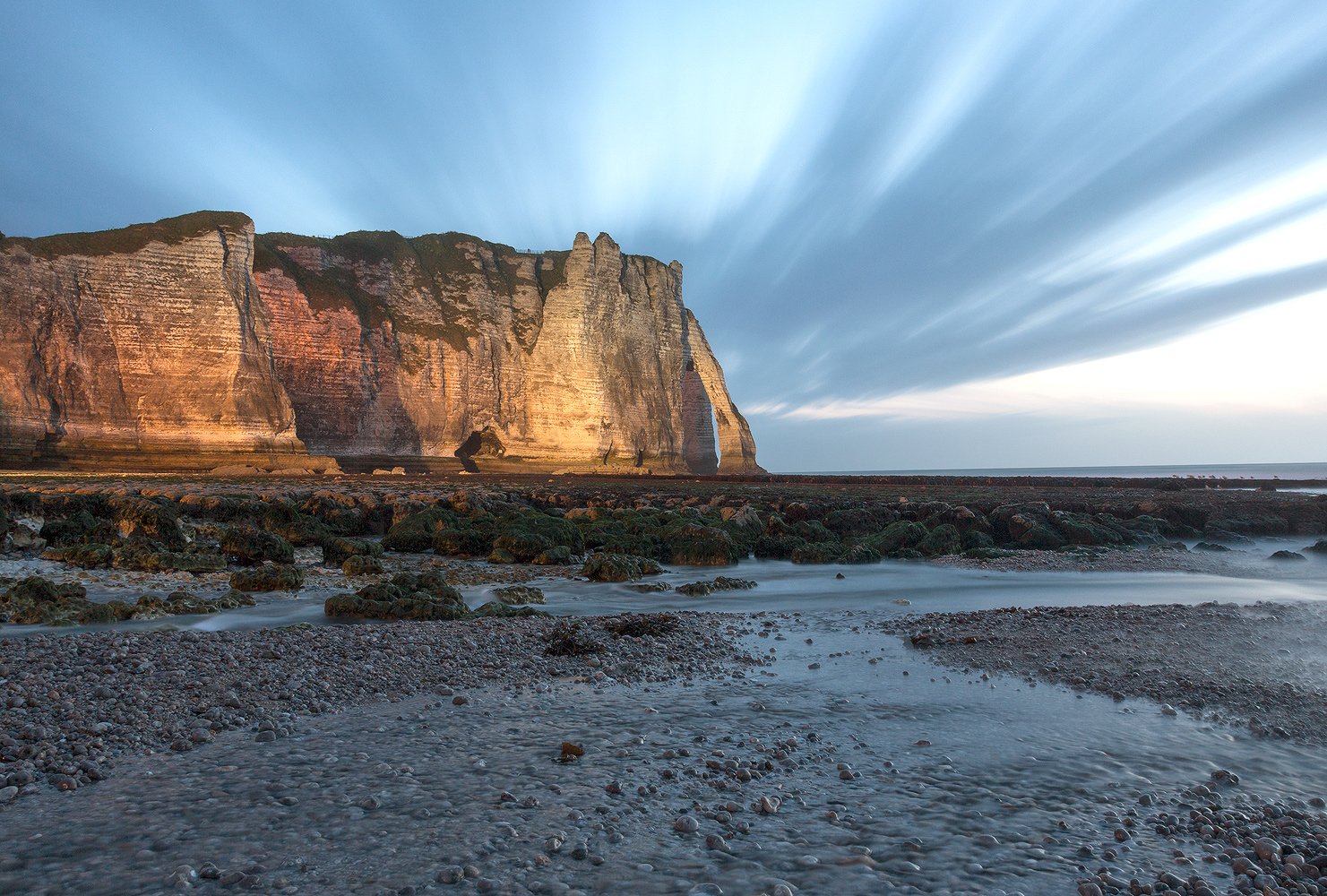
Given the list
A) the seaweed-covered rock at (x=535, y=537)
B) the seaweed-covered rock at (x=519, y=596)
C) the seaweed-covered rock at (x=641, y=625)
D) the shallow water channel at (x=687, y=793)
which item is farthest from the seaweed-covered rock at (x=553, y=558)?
the shallow water channel at (x=687, y=793)

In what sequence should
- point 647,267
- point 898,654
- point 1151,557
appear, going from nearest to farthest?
point 898,654 < point 1151,557 < point 647,267

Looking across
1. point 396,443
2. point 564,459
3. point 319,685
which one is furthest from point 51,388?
point 319,685

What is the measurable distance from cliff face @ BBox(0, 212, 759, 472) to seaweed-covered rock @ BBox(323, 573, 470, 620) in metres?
45.1

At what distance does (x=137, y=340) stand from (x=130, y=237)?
6895 mm

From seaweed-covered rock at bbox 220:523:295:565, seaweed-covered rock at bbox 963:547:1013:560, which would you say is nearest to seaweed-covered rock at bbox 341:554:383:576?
seaweed-covered rock at bbox 220:523:295:565

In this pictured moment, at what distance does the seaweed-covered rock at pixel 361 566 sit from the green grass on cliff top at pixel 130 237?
153ft

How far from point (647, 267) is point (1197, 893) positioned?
212 feet

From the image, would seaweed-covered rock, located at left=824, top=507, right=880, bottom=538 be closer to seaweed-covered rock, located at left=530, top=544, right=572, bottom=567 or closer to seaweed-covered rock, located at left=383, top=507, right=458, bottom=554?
seaweed-covered rock, located at left=530, top=544, right=572, bottom=567

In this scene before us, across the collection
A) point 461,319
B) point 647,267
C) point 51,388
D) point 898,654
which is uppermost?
point 647,267

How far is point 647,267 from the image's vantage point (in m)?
64.6

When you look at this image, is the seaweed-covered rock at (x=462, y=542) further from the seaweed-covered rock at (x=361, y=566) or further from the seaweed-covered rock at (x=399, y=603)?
the seaweed-covered rock at (x=399, y=603)

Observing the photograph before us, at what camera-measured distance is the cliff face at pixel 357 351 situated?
4484 cm

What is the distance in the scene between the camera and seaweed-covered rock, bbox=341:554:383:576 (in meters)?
11.0

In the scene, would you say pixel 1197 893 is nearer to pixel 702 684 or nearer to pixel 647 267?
pixel 702 684
